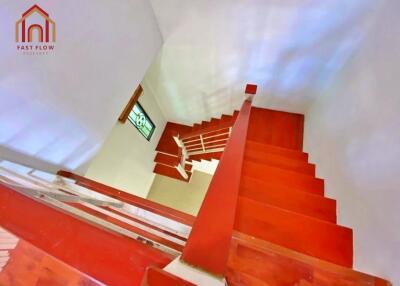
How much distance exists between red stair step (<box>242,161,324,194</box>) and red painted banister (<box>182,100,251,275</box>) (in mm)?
799

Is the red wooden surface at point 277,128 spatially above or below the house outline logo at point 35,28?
above

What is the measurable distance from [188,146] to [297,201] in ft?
7.94

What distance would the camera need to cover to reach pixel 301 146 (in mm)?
2885

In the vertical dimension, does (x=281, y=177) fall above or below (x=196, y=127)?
below

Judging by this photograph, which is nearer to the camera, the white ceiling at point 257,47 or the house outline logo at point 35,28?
the house outline logo at point 35,28

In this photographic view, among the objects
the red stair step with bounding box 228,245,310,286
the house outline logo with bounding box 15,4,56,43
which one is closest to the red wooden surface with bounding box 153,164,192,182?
the house outline logo with bounding box 15,4,56,43

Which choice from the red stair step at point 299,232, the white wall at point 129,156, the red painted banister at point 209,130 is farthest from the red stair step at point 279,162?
the white wall at point 129,156

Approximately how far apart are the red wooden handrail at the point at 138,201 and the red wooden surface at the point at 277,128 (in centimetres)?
212

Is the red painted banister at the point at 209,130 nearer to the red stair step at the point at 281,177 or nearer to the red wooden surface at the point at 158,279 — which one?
the red stair step at the point at 281,177

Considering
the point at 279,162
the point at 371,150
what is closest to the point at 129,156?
the point at 279,162

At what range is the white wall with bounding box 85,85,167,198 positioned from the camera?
287cm

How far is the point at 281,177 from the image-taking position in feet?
5.88

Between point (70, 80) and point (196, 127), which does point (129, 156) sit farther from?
point (70, 80)

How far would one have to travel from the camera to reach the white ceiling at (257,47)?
187 cm
